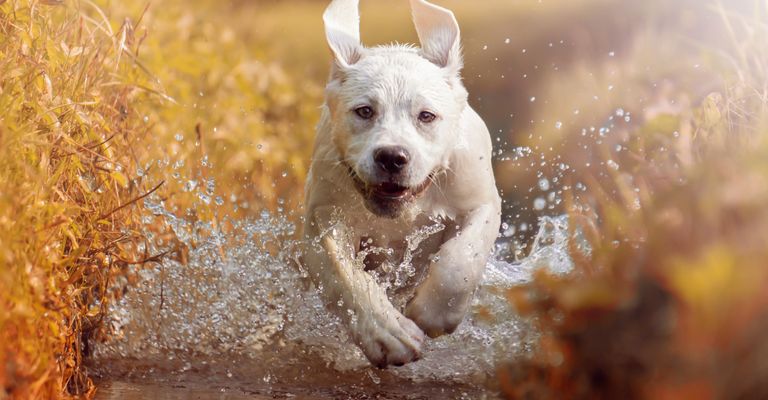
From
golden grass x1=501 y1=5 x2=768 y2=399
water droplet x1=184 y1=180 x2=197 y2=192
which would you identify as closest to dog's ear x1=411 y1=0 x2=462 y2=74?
water droplet x1=184 y1=180 x2=197 y2=192

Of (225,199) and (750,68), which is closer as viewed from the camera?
(750,68)

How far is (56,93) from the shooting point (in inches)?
141

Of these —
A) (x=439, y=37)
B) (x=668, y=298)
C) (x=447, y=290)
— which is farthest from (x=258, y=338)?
(x=668, y=298)

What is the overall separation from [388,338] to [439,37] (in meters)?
1.53

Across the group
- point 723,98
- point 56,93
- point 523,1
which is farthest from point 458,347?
point 523,1

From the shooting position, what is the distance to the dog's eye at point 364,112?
13.5 feet

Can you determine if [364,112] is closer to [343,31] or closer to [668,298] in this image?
[343,31]

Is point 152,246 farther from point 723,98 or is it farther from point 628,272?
point 628,272

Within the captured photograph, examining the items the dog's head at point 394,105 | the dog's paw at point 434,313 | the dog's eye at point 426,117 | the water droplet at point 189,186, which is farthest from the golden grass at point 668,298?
the water droplet at point 189,186

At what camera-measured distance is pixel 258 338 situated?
4766 millimetres

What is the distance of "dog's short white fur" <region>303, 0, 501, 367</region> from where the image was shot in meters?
3.80

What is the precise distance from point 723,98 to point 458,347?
1.51 meters

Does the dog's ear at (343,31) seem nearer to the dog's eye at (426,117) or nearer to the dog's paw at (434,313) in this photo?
the dog's eye at (426,117)

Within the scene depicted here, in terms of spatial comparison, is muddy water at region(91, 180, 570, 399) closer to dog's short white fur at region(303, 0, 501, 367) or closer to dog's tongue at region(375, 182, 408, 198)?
dog's short white fur at region(303, 0, 501, 367)
